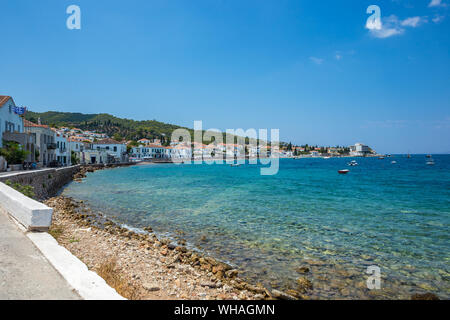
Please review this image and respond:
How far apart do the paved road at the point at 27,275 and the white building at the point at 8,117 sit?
29286mm

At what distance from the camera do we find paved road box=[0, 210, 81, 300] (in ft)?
11.9

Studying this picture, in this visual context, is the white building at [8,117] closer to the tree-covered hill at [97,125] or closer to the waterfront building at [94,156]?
the waterfront building at [94,156]

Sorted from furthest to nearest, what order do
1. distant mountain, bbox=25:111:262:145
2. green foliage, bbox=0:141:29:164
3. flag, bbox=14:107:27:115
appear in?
distant mountain, bbox=25:111:262:145 < flag, bbox=14:107:27:115 < green foliage, bbox=0:141:29:164

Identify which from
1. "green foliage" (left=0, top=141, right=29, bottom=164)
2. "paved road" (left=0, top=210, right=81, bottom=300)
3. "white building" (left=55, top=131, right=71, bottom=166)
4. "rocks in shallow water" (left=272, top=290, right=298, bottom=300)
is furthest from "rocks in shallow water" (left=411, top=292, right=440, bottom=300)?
"white building" (left=55, top=131, right=71, bottom=166)

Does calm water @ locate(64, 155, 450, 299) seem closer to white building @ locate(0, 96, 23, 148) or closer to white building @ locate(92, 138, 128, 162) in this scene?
white building @ locate(0, 96, 23, 148)

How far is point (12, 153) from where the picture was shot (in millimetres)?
25953

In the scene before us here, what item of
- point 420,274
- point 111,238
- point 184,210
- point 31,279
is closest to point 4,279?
point 31,279

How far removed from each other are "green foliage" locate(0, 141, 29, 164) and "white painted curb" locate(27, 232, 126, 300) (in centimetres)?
2562

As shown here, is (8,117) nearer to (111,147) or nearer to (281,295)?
(281,295)

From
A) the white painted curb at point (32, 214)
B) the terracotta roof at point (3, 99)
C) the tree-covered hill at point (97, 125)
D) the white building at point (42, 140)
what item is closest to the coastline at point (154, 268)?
the white painted curb at point (32, 214)

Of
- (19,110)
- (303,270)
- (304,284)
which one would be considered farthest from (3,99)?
(304,284)

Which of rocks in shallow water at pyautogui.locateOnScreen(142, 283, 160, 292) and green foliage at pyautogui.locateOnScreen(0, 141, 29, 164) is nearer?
rocks in shallow water at pyautogui.locateOnScreen(142, 283, 160, 292)

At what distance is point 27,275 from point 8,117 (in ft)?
112
